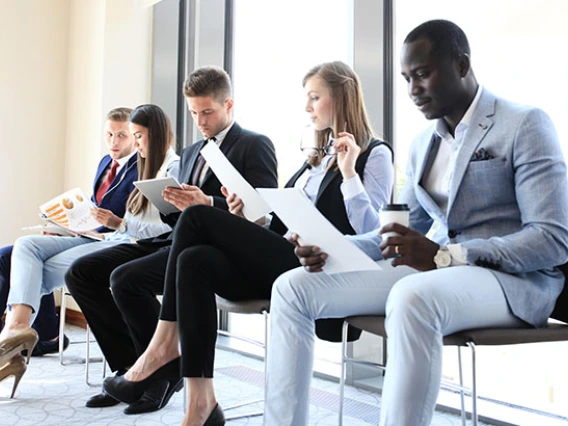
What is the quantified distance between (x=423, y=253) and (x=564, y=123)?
38.3 inches

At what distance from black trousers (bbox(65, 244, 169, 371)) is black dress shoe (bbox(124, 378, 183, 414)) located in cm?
15

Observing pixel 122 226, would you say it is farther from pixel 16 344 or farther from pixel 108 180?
pixel 16 344

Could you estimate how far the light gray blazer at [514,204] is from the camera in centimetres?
129

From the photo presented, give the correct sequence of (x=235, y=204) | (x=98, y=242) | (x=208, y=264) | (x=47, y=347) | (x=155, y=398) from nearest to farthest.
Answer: (x=208, y=264) < (x=235, y=204) < (x=155, y=398) < (x=98, y=242) < (x=47, y=347)

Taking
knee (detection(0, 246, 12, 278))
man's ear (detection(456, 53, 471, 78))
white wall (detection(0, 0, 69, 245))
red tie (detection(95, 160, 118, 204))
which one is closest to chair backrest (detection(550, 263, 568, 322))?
man's ear (detection(456, 53, 471, 78))

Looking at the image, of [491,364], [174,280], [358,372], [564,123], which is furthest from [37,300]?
[564,123]

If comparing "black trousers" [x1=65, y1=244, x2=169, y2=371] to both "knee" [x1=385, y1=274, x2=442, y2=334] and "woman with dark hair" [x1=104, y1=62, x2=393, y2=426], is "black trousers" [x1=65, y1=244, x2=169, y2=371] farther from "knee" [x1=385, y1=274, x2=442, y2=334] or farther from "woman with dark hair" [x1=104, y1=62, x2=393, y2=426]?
"knee" [x1=385, y1=274, x2=442, y2=334]

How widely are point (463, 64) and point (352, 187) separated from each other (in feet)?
1.48

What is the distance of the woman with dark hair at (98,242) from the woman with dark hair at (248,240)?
0.68 m

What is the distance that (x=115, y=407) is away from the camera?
2.21 m

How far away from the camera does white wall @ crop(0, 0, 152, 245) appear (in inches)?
155

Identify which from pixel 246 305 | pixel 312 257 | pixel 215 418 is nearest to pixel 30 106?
pixel 246 305

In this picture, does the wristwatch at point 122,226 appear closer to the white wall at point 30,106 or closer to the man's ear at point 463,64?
the man's ear at point 463,64

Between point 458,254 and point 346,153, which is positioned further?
point 346,153
